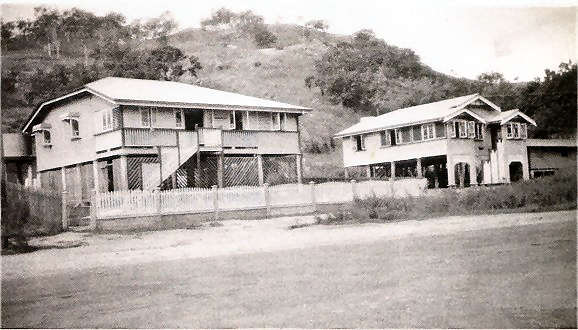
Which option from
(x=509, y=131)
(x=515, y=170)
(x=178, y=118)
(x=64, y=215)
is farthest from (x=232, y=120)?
(x=515, y=170)

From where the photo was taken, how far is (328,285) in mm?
6355

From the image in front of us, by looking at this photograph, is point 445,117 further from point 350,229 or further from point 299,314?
point 299,314

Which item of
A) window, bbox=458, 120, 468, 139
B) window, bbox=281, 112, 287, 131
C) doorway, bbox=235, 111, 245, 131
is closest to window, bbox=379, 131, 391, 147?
window, bbox=458, 120, 468, 139

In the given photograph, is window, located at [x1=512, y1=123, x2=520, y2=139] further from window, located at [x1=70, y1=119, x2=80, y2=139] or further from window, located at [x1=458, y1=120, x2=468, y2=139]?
window, located at [x1=70, y1=119, x2=80, y2=139]

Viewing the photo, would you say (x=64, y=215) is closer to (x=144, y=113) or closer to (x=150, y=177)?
(x=150, y=177)

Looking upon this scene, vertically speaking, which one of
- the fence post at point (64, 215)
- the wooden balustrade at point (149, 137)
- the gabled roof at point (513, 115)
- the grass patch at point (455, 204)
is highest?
the wooden balustrade at point (149, 137)

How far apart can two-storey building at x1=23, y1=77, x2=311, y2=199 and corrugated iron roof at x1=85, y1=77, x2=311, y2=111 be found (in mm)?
39

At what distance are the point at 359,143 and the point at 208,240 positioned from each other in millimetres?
20315

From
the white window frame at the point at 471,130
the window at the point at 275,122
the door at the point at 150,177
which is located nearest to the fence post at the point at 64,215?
the door at the point at 150,177

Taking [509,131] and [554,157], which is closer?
[554,157]

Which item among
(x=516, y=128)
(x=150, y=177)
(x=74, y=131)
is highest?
(x=74, y=131)

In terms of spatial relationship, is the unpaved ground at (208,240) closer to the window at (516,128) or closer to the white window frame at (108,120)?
the window at (516,128)

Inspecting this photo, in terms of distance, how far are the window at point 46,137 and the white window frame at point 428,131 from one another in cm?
1663

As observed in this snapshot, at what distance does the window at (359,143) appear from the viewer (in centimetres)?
3004
